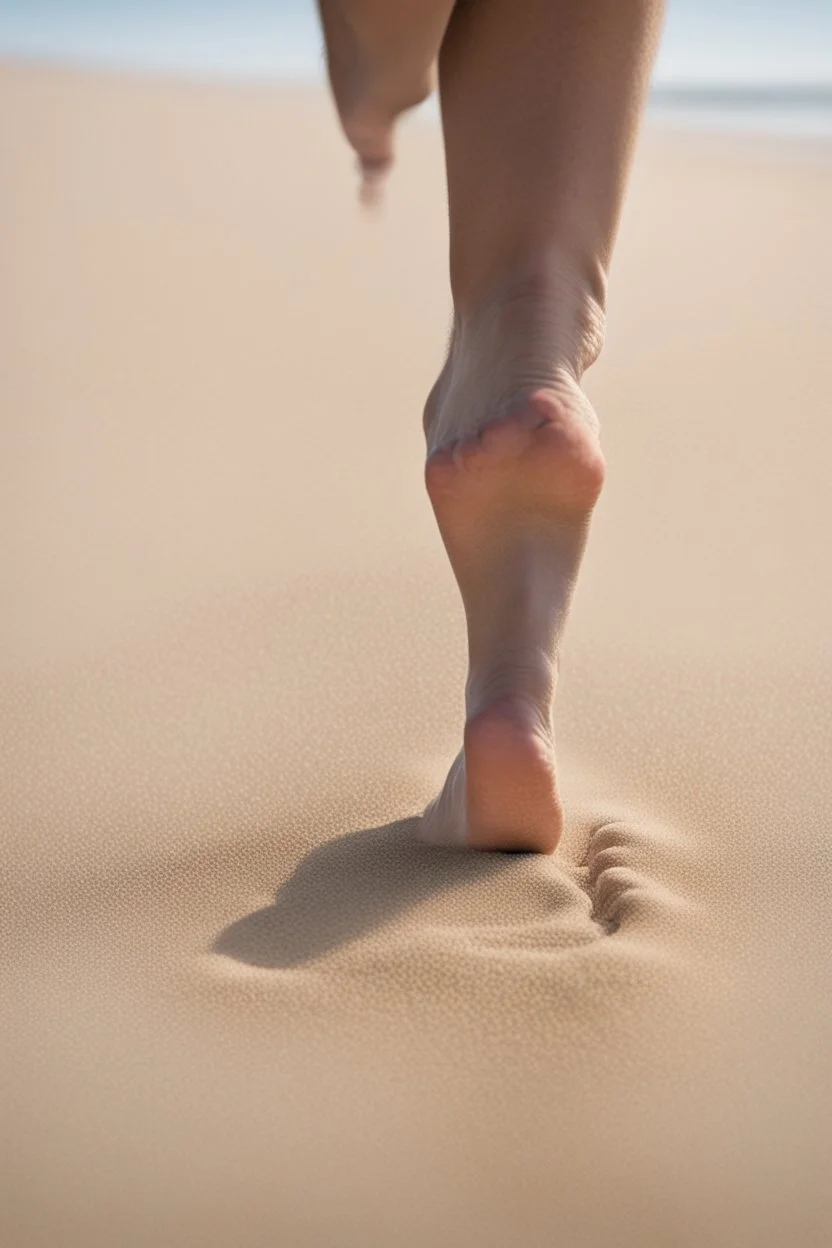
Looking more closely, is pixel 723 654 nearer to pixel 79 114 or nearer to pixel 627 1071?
pixel 627 1071

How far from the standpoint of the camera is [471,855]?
84 centimetres

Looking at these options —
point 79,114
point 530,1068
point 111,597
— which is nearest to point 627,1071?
point 530,1068

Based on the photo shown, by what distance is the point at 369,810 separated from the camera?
3.12 ft

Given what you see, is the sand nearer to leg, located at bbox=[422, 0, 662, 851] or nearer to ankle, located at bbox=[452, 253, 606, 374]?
leg, located at bbox=[422, 0, 662, 851]

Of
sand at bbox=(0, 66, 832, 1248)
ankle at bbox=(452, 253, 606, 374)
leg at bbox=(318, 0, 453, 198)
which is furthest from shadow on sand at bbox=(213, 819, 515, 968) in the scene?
leg at bbox=(318, 0, 453, 198)

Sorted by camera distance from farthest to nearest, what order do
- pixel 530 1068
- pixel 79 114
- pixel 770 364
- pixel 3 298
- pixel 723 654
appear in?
1. pixel 79 114
2. pixel 3 298
3. pixel 770 364
4. pixel 723 654
5. pixel 530 1068

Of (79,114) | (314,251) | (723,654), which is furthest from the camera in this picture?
(79,114)

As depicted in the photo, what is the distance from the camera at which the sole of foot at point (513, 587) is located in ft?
2.67

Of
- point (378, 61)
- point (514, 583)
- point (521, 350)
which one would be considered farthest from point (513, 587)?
point (378, 61)

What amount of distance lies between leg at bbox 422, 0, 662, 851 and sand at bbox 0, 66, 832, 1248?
7 cm

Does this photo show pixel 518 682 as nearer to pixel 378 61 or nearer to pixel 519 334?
pixel 519 334

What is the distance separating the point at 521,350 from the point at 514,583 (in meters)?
0.13

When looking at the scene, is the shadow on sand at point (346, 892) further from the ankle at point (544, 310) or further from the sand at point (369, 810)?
the ankle at point (544, 310)

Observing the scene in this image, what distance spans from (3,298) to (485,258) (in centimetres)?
123
